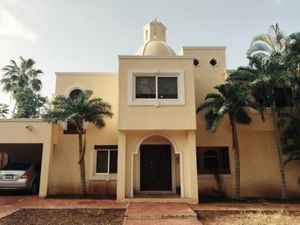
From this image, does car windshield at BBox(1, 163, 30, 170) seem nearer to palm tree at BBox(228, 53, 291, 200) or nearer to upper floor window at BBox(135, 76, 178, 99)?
upper floor window at BBox(135, 76, 178, 99)

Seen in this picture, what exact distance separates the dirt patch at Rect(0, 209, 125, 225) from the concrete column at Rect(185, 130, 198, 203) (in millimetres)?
3685

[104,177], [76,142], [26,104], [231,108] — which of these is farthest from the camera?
[26,104]

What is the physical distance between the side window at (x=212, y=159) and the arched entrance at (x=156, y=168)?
1518 millimetres

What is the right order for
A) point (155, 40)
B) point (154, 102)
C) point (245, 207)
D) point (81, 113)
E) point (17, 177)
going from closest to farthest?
point (245, 207) < point (154, 102) < point (17, 177) < point (81, 113) < point (155, 40)

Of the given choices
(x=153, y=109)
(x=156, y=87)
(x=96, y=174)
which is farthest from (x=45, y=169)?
(x=156, y=87)

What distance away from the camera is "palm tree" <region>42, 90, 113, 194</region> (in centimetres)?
1301

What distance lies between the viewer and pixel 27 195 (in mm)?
13586

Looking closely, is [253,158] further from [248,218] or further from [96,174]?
[96,174]

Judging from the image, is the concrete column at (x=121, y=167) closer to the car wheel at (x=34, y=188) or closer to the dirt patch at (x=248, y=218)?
the dirt patch at (x=248, y=218)

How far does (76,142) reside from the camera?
14.8 meters

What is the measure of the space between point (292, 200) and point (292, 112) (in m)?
4.94

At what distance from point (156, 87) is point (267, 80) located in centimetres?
564

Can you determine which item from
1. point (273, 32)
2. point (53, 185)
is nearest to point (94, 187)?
point (53, 185)

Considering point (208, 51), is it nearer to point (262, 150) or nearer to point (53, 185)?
point (262, 150)
